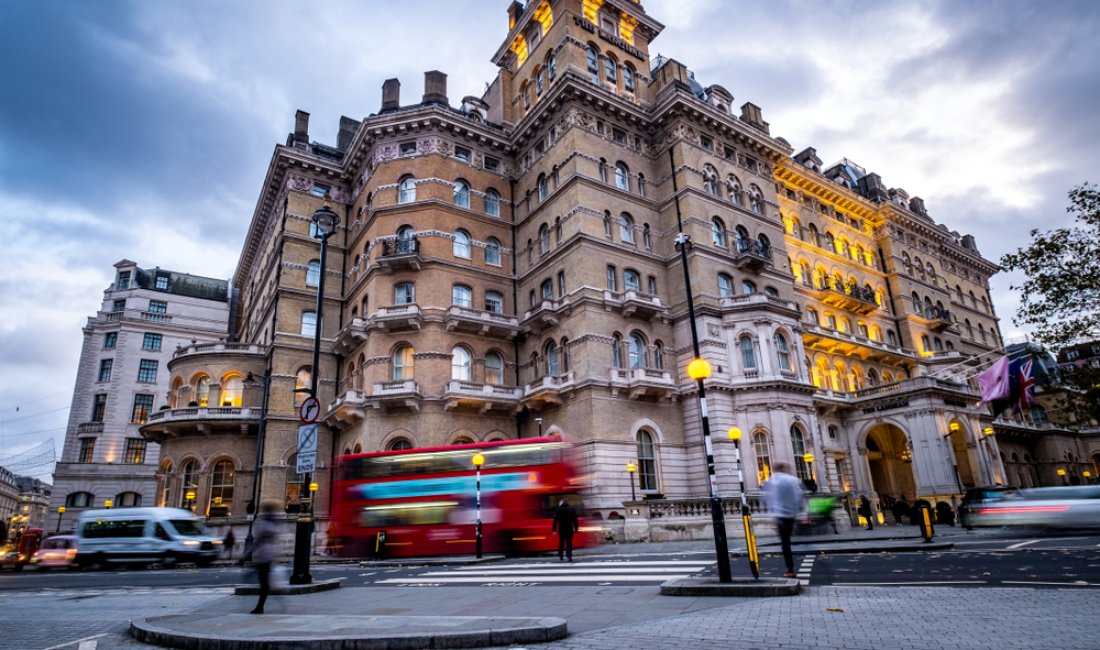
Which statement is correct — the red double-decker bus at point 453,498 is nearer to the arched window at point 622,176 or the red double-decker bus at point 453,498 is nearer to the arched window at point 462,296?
the arched window at point 462,296

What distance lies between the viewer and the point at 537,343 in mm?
34000

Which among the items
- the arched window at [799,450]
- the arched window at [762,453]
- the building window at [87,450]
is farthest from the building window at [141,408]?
the arched window at [799,450]

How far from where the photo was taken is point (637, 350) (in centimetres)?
3275

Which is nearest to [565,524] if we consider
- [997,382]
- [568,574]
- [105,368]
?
[568,574]

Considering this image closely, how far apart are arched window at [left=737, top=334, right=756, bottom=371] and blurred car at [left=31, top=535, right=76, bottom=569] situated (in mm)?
30934

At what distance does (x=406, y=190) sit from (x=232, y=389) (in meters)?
15.8

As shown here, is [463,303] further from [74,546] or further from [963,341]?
[963,341]

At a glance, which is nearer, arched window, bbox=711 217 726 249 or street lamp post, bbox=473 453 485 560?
street lamp post, bbox=473 453 485 560

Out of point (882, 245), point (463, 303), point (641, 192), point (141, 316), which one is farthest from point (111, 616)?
point (141, 316)

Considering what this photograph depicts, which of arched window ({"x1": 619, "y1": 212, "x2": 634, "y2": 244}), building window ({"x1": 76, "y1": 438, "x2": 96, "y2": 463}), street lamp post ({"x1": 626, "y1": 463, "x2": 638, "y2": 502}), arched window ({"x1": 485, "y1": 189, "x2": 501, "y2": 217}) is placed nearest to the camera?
street lamp post ({"x1": 626, "y1": 463, "x2": 638, "y2": 502})

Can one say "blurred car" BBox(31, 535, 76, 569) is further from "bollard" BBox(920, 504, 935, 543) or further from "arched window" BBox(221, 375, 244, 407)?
"bollard" BBox(920, 504, 935, 543)

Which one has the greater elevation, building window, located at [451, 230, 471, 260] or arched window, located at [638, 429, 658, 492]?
building window, located at [451, 230, 471, 260]

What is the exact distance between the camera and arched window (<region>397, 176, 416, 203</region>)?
35562 millimetres

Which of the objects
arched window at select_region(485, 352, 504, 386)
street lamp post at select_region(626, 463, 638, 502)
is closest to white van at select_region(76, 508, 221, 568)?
arched window at select_region(485, 352, 504, 386)
